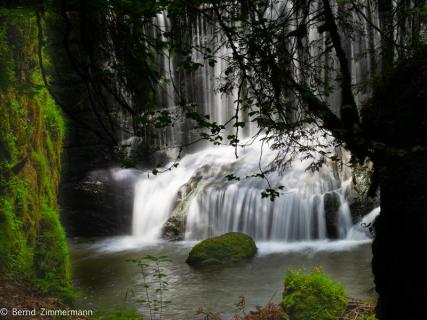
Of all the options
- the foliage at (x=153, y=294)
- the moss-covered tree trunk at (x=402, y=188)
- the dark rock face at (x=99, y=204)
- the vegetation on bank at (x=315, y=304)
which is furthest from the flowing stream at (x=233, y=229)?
the moss-covered tree trunk at (x=402, y=188)

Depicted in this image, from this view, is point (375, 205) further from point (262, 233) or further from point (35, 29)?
point (35, 29)

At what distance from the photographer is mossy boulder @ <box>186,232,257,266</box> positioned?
12000 millimetres

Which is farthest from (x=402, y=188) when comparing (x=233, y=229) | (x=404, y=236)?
(x=233, y=229)

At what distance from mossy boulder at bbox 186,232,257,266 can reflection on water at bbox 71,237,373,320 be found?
284 millimetres

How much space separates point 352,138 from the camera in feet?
12.0

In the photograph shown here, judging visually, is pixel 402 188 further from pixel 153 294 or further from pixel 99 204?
pixel 99 204

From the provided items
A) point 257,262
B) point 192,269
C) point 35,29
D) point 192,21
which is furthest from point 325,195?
point 192,21

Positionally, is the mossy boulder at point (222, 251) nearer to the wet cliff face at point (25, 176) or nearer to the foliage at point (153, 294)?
the foliage at point (153, 294)

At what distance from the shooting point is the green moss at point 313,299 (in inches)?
271

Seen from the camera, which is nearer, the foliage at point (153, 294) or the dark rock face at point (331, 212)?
the foliage at point (153, 294)

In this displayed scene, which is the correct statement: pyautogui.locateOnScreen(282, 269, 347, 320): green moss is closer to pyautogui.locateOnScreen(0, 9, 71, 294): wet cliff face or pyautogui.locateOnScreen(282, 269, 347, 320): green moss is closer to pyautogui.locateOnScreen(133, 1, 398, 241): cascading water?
pyautogui.locateOnScreen(0, 9, 71, 294): wet cliff face

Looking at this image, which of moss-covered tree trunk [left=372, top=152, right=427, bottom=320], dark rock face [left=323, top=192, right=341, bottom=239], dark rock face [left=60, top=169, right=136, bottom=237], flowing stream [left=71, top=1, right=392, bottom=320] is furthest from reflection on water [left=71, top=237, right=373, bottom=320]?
moss-covered tree trunk [left=372, top=152, right=427, bottom=320]

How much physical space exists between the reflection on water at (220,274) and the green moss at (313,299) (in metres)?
1.71

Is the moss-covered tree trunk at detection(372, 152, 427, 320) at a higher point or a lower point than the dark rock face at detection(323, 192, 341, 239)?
higher
